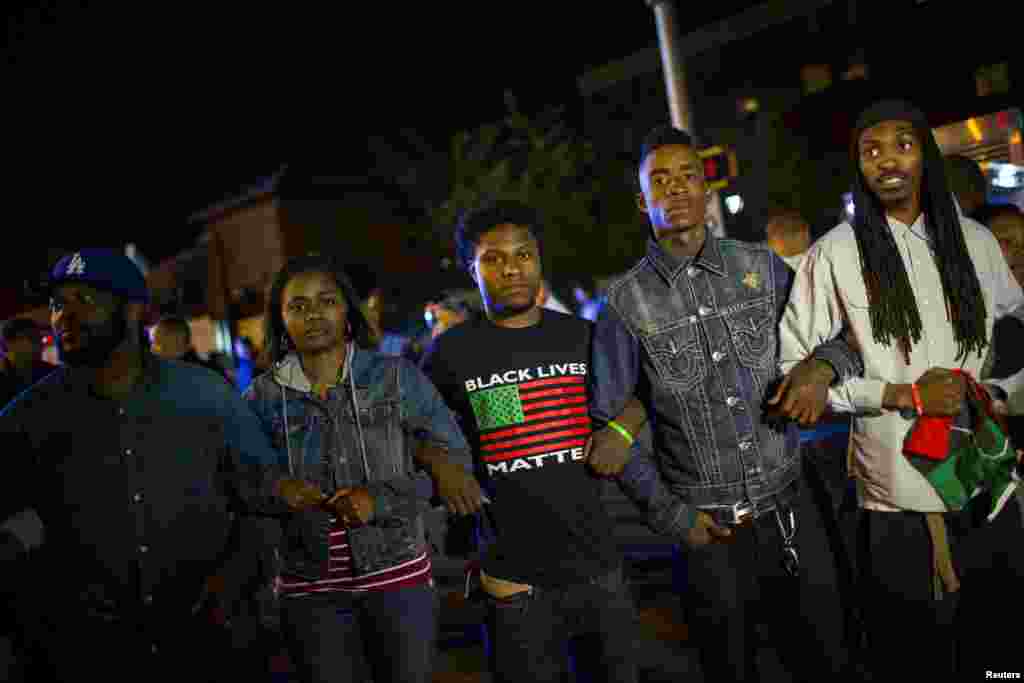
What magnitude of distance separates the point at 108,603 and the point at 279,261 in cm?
3771

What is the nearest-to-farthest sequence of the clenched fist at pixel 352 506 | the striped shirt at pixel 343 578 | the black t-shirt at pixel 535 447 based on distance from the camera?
the clenched fist at pixel 352 506
the striped shirt at pixel 343 578
the black t-shirt at pixel 535 447

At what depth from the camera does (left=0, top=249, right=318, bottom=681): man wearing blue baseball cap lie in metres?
2.88

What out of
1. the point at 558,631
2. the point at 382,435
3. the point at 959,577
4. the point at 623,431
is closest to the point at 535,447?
the point at 623,431

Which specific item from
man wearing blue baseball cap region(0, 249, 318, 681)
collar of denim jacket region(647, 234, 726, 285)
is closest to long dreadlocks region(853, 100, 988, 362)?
collar of denim jacket region(647, 234, 726, 285)

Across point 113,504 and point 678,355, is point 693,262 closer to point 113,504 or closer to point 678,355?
point 678,355

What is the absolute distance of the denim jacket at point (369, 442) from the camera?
322 centimetres

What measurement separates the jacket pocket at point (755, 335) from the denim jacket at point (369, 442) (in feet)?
3.68

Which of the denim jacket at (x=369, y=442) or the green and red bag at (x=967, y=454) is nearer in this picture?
the green and red bag at (x=967, y=454)

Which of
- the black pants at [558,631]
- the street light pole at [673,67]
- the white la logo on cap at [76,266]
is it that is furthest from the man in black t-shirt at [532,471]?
the street light pole at [673,67]

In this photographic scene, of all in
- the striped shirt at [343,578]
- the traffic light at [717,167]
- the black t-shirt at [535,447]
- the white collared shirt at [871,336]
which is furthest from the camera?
the traffic light at [717,167]

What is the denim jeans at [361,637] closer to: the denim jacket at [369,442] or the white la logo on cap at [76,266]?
the denim jacket at [369,442]

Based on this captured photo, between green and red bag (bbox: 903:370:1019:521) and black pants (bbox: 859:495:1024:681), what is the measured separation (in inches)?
2.9

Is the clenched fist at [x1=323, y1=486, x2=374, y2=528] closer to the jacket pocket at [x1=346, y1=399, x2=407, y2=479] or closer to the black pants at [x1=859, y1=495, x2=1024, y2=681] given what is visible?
the jacket pocket at [x1=346, y1=399, x2=407, y2=479]

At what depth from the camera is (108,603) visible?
2.88 m
